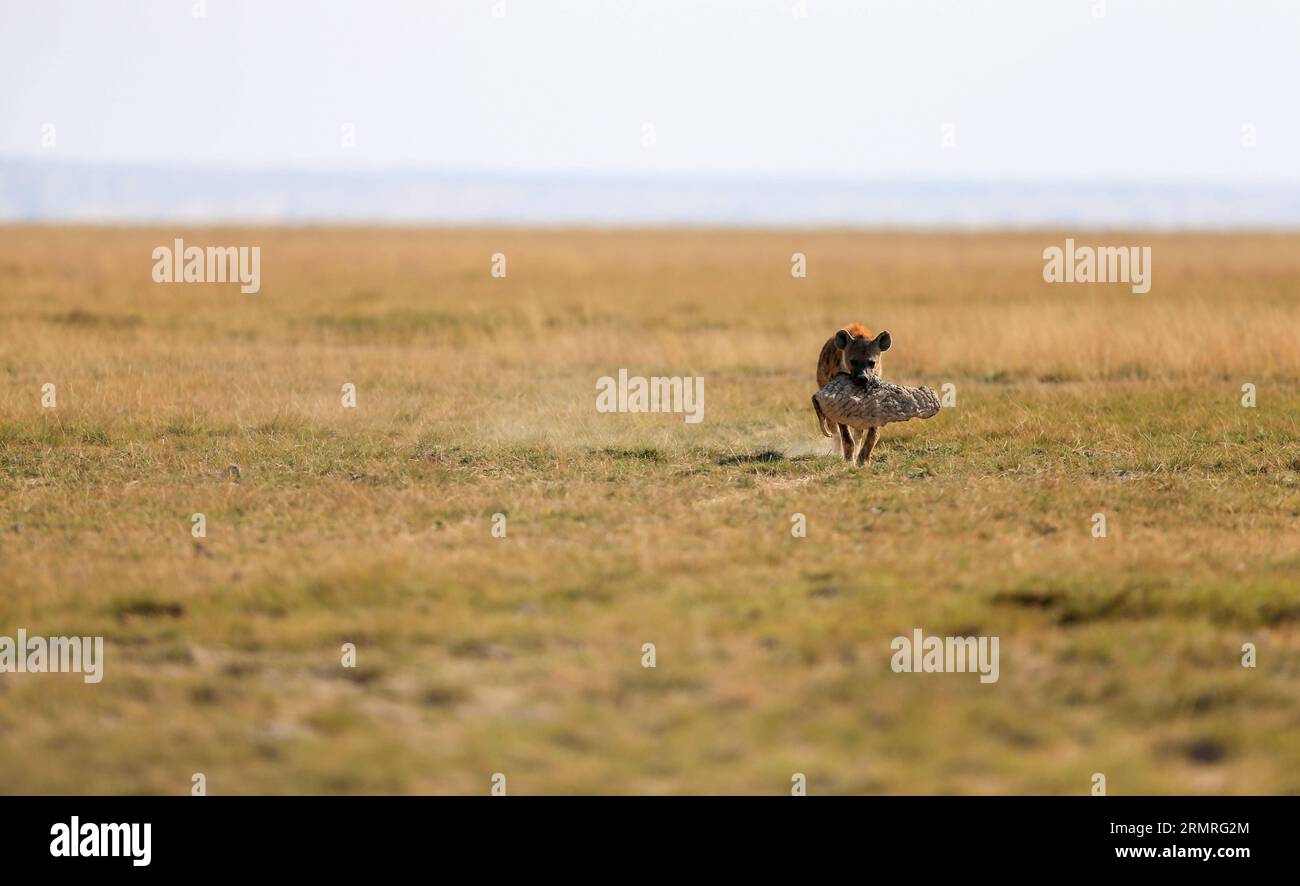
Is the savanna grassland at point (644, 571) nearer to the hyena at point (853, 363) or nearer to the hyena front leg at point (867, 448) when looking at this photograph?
the hyena front leg at point (867, 448)

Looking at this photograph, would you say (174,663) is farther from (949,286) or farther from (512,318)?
(949,286)

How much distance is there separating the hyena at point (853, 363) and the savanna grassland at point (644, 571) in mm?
227

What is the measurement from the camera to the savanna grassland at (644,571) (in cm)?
592

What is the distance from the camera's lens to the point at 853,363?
11461 millimetres

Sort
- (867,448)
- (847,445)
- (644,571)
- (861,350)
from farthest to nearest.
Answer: (847,445)
(867,448)
(861,350)
(644,571)

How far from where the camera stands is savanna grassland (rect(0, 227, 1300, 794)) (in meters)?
5.92

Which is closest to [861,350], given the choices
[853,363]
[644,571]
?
[853,363]

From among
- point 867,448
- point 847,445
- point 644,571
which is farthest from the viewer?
point 847,445

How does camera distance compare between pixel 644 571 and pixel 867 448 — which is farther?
pixel 867 448

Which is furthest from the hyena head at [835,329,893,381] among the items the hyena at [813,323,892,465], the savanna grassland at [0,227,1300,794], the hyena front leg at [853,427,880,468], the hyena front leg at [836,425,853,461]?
the savanna grassland at [0,227,1300,794]

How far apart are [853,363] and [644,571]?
391cm

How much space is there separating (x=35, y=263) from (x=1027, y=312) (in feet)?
74.4

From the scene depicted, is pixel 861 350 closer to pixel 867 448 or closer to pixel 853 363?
pixel 853 363

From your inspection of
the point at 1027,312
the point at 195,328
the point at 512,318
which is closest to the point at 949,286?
the point at 1027,312
